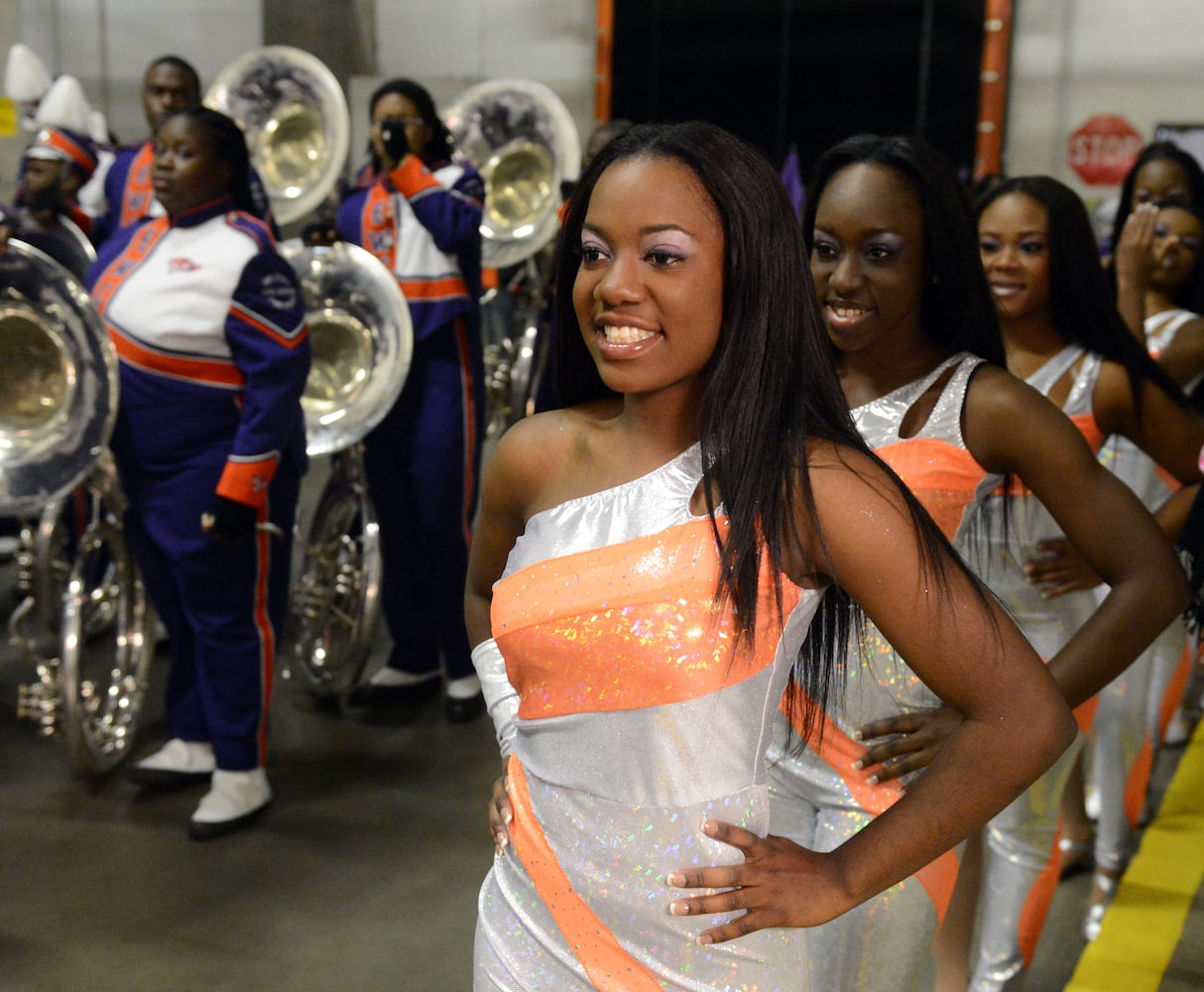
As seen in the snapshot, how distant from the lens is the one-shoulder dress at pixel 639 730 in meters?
1.24

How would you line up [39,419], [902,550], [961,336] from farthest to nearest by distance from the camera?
[39,419] → [961,336] → [902,550]

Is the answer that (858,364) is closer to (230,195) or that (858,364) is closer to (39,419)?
(230,195)

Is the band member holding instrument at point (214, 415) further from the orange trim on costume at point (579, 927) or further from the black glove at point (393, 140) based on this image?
the orange trim on costume at point (579, 927)

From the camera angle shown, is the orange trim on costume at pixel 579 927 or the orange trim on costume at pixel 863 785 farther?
the orange trim on costume at pixel 863 785

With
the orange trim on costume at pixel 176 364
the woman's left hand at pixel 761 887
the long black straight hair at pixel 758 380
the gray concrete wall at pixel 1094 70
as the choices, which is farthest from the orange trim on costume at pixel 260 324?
the gray concrete wall at pixel 1094 70

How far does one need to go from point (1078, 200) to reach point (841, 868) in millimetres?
1596

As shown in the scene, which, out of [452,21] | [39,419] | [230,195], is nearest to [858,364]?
[230,195]

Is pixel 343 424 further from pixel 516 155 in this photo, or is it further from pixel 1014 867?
pixel 1014 867

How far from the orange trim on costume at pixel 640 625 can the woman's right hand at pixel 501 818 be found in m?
0.15

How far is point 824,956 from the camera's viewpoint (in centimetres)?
180

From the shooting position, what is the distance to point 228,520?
331 centimetres

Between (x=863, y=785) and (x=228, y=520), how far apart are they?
1965mm

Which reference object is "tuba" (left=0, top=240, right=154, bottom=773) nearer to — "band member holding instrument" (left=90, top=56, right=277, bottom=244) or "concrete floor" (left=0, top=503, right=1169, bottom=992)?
"concrete floor" (left=0, top=503, right=1169, bottom=992)

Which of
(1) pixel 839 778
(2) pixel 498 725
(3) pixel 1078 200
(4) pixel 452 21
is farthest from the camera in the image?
(4) pixel 452 21
